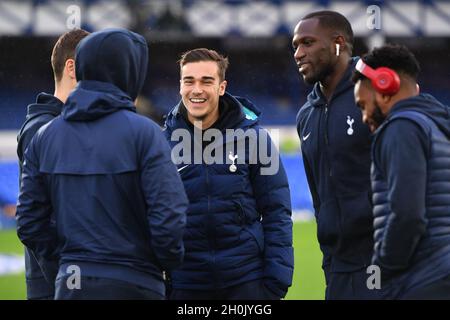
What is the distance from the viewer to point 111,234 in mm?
4098

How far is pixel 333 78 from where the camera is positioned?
16.4 ft

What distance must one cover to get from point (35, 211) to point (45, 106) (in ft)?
2.68

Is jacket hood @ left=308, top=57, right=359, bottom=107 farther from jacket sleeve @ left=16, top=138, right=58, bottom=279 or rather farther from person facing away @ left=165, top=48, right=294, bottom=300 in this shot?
jacket sleeve @ left=16, top=138, right=58, bottom=279

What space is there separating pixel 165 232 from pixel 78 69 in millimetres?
897

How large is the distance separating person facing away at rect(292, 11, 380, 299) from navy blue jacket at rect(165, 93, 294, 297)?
23 centimetres

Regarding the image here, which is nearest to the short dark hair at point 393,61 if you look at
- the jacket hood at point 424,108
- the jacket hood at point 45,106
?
the jacket hood at point 424,108

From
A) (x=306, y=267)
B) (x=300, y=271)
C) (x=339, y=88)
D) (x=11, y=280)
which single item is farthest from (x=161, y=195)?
(x=306, y=267)

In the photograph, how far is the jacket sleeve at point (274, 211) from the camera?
16.4ft

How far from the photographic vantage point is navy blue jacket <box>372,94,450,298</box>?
12.6ft

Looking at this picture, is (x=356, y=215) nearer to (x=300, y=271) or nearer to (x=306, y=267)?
(x=300, y=271)

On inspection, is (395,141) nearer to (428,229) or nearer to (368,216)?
(428,229)

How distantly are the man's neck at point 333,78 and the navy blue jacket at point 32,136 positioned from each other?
4.62 feet
